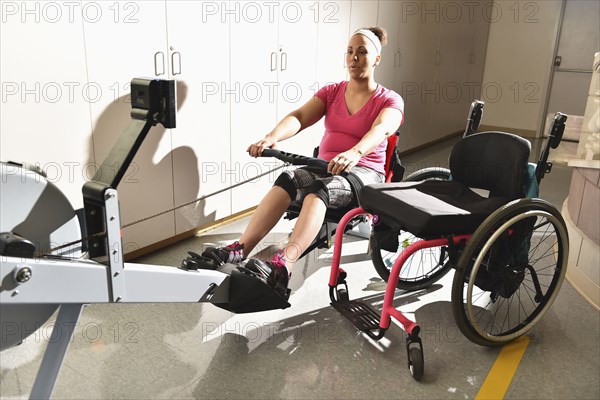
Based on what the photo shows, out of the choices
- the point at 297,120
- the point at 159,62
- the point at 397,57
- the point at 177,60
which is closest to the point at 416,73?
the point at 397,57

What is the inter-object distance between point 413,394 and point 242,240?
36.9 inches

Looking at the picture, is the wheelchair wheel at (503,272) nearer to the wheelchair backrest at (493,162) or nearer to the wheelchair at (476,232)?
the wheelchair at (476,232)

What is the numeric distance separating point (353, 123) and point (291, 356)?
1.16 metres

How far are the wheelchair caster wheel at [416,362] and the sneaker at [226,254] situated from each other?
0.77 m

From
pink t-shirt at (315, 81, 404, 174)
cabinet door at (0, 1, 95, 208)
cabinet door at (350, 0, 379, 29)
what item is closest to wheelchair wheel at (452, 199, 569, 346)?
pink t-shirt at (315, 81, 404, 174)

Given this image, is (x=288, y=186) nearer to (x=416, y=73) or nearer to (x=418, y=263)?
(x=418, y=263)

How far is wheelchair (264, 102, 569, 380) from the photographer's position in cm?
193

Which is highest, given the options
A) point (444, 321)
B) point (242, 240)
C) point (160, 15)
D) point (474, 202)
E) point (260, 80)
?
point (160, 15)

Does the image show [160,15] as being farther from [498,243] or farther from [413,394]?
[413,394]

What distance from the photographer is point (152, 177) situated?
9.43ft

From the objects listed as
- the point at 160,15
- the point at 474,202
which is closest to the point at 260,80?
the point at 160,15

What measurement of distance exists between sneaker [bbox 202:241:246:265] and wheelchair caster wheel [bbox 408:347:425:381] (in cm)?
Answer: 77

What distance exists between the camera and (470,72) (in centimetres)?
709

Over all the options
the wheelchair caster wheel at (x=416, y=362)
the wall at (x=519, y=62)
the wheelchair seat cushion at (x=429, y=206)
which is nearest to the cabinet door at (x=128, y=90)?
the wheelchair seat cushion at (x=429, y=206)
